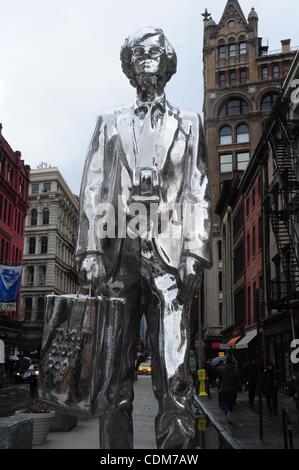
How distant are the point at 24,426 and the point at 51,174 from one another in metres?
65.4

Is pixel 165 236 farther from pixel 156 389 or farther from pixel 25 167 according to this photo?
pixel 25 167

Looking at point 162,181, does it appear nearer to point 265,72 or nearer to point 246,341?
point 246,341

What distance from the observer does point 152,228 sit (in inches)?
146

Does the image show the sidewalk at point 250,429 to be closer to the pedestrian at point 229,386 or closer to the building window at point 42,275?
the pedestrian at point 229,386

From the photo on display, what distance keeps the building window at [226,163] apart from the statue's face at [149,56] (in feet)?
190

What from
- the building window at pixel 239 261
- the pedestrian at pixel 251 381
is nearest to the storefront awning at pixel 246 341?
the building window at pixel 239 261

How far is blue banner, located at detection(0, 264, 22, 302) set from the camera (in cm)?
3462

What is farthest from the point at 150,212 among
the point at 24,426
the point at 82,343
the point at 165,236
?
the point at 24,426

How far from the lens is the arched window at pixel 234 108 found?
206ft

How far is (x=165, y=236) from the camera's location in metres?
3.71

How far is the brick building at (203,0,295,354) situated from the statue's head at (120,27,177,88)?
5533 cm

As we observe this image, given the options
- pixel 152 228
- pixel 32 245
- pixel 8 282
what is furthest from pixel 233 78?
pixel 152 228

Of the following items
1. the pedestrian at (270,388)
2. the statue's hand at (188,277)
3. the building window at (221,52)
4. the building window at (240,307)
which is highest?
the building window at (221,52)

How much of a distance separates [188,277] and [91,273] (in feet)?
2.03
